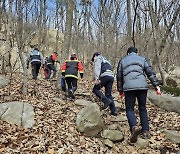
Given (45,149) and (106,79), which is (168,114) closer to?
(106,79)

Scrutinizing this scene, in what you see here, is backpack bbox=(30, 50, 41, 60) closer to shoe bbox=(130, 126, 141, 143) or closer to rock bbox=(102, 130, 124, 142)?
rock bbox=(102, 130, 124, 142)

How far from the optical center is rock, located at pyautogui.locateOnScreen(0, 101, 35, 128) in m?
5.80

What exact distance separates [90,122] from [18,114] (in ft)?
5.55

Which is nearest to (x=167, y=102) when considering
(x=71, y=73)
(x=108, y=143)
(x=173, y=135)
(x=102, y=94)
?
(x=102, y=94)

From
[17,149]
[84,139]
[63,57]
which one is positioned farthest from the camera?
[63,57]

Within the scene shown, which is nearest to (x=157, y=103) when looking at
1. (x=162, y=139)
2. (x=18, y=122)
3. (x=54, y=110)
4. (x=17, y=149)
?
(x=162, y=139)

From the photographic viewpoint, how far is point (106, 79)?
289 inches

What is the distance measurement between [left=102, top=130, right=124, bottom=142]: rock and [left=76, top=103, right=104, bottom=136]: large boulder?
0.66 ft

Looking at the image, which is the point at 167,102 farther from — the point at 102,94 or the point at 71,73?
the point at 71,73

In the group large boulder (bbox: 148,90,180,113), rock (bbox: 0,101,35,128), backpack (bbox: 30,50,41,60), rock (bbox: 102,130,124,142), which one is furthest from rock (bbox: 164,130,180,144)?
backpack (bbox: 30,50,41,60)

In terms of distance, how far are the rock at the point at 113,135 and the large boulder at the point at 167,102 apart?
327 cm

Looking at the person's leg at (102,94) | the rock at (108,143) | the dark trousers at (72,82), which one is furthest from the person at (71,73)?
the rock at (108,143)

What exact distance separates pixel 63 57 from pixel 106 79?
324cm

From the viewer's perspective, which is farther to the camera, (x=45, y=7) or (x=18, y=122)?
(x=45, y=7)
